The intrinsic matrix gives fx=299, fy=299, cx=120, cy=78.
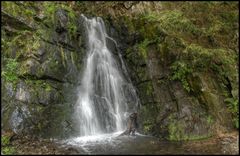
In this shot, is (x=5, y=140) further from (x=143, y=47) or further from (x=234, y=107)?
(x=234, y=107)

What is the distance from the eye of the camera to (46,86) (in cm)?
1028

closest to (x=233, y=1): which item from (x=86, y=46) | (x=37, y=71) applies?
(x=86, y=46)

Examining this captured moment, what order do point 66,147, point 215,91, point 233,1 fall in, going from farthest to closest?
1. point 233,1
2. point 215,91
3. point 66,147

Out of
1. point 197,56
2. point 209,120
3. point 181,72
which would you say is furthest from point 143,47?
A: point 209,120

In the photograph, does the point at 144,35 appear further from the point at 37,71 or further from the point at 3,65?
the point at 3,65

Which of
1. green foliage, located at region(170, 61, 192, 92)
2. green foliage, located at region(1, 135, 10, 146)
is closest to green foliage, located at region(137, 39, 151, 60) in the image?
green foliage, located at region(170, 61, 192, 92)

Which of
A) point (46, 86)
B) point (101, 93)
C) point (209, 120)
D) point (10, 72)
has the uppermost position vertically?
point (10, 72)

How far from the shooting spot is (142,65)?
11.6m

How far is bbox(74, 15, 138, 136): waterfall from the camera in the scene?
10.7 meters

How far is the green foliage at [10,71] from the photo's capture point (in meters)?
9.81

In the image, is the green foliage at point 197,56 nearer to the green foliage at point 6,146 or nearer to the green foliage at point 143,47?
the green foliage at point 143,47

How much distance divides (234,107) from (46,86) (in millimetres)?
6480

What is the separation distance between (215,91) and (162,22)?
3.55 meters

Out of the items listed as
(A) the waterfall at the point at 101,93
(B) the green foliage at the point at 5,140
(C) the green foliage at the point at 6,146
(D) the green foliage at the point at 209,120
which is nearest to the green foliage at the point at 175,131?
(D) the green foliage at the point at 209,120
